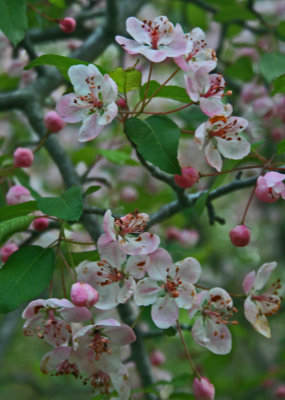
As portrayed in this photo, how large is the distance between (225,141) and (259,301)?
18.4 inches

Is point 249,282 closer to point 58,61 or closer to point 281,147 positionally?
point 281,147

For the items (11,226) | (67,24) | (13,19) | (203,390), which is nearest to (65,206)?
(11,226)

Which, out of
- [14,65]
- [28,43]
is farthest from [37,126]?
[14,65]

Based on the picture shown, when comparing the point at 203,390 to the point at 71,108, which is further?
the point at 71,108

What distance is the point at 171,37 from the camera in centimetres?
126

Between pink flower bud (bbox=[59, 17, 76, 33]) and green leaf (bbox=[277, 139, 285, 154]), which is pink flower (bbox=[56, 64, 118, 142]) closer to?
green leaf (bbox=[277, 139, 285, 154])

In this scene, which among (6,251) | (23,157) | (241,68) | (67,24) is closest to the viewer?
(6,251)

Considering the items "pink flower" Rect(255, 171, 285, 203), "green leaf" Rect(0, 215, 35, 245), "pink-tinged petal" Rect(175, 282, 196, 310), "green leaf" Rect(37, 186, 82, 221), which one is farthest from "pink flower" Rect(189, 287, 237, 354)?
"green leaf" Rect(0, 215, 35, 245)

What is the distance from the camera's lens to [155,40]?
128 cm

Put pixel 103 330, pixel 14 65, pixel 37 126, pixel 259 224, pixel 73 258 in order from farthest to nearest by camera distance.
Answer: pixel 259 224
pixel 14 65
pixel 37 126
pixel 73 258
pixel 103 330

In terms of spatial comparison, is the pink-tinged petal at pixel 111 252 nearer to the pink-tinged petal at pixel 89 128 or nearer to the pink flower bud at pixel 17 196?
the pink-tinged petal at pixel 89 128

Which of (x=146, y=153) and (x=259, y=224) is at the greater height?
(x=146, y=153)

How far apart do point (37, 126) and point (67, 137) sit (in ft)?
10.3

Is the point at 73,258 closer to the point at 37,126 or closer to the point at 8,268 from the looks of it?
the point at 8,268
